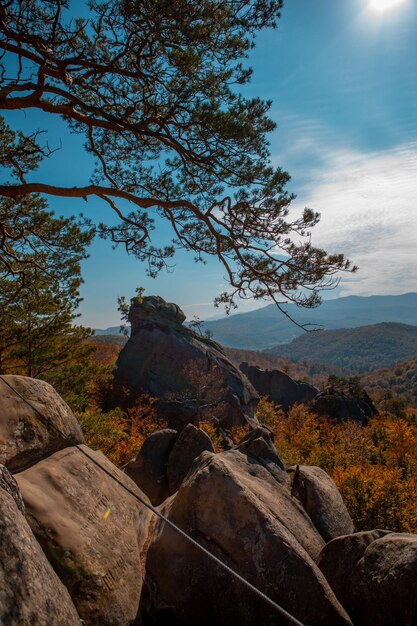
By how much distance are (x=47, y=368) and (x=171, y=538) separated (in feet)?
27.4

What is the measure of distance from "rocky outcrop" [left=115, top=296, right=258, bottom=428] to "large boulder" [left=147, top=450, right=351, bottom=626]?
23.9m

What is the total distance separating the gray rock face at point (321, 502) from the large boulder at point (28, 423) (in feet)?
19.1

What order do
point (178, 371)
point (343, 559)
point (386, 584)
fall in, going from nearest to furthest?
point (386, 584) → point (343, 559) → point (178, 371)

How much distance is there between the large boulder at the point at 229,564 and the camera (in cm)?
542

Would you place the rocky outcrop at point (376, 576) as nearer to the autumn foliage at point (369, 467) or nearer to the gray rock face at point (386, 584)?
the gray rock face at point (386, 584)

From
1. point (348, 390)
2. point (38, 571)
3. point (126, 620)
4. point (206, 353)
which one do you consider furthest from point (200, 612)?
point (348, 390)

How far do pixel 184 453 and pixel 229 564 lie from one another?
19.0 feet

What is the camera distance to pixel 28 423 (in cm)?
527

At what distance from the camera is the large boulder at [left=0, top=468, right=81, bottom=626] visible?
2.62 metres

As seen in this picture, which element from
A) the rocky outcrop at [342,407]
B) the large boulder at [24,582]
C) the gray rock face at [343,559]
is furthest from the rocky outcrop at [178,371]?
the large boulder at [24,582]

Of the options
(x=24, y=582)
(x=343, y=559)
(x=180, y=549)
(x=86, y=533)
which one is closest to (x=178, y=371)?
(x=343, y=559)

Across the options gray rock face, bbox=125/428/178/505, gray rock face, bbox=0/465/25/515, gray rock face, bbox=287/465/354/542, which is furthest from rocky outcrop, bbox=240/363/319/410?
gray rock face, bbox=0/465/25/515

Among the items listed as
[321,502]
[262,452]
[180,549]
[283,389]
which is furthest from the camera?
→ [283,389]

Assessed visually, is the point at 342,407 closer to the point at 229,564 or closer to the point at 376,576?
the point at 376,576
